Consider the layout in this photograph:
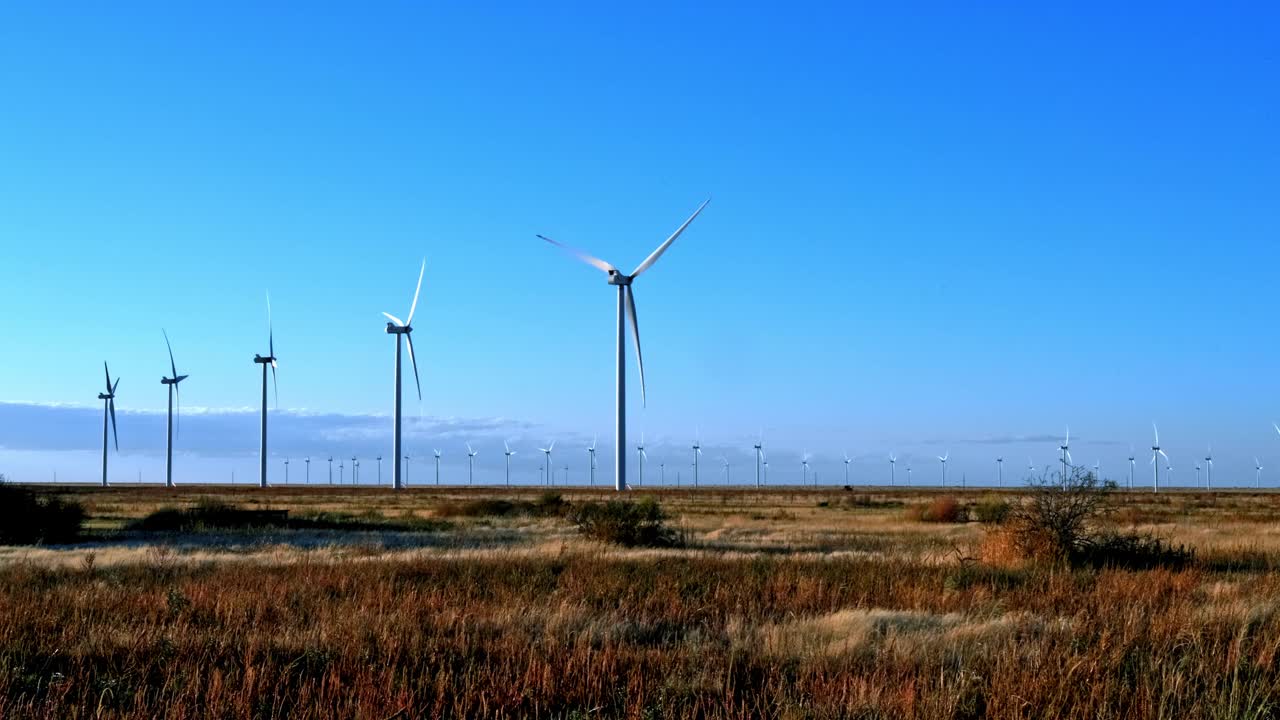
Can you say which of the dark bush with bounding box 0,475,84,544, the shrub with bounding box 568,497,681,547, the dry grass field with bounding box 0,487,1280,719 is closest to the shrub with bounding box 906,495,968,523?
the shrub with bounding box 568,497,681,547

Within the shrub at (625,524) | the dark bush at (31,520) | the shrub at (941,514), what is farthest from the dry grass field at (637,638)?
the shrub at (941,514)

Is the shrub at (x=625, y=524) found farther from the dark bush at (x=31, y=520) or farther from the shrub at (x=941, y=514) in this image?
the shrub at (x=941, y=514)

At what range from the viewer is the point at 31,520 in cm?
3909

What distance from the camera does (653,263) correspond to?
8956cm

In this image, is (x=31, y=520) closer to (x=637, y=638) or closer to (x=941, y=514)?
(x=637, y=638)

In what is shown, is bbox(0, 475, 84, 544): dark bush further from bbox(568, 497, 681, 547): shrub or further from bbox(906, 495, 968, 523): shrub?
bbox(906, 495, 968, 523): shrub

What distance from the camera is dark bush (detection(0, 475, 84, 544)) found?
38469 millimetres

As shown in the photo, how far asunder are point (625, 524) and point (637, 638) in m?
21.7

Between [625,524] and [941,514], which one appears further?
[941,514]

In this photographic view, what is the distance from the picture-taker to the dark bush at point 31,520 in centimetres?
3847

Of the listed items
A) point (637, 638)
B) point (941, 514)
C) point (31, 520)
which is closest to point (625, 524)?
point (31, 520)

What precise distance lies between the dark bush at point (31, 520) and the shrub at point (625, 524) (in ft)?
56.2

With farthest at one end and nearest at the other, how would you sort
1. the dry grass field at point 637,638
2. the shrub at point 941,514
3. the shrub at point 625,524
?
the shrub at point 941,514 → the shrub at point 625,524 → the dry grass field at point 637,638

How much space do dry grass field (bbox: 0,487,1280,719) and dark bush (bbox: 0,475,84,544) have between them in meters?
15.2
